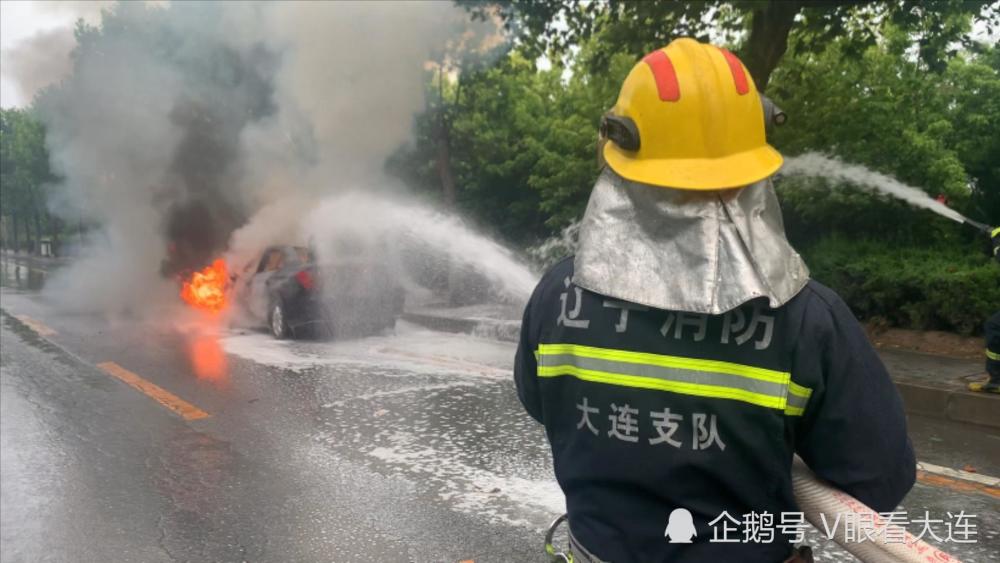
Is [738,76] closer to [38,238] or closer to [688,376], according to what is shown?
[688,376]

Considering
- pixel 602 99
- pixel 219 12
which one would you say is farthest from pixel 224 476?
pixel 219 12

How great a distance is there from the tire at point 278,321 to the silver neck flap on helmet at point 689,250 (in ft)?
29.7

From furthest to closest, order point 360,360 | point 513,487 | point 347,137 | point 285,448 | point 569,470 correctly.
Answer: point 347,137 < point 360,360 < point 285,448 < point 513,487 < point 569,470

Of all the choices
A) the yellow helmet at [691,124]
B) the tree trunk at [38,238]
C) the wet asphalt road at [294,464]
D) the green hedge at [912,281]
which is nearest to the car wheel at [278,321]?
the wet asphalt road at [294,464]

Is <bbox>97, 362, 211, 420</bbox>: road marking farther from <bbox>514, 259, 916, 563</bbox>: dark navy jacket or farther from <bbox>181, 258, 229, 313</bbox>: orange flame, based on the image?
<bbox>514, 259, 916, 563</bbox>: dark navy jacket

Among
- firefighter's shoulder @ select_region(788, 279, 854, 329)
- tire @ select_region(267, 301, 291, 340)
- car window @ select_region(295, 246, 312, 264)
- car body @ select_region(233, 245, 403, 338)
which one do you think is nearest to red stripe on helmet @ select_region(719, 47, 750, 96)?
firefighter's shoulder @ select_region(788, 279, 854, 329)

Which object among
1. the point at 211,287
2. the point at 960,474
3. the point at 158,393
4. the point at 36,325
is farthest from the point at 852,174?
the point at 36,325

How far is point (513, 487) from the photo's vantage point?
14.2ft

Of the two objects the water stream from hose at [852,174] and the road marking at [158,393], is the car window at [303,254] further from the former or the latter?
the water stream from hose at [852,174]

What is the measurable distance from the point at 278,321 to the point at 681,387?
9.33m

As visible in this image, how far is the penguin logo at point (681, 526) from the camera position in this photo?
1393 millimetres

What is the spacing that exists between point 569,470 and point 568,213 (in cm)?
1144

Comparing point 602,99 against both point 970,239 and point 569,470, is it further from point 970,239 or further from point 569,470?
point 569,470

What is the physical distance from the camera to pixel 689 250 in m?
1.30
